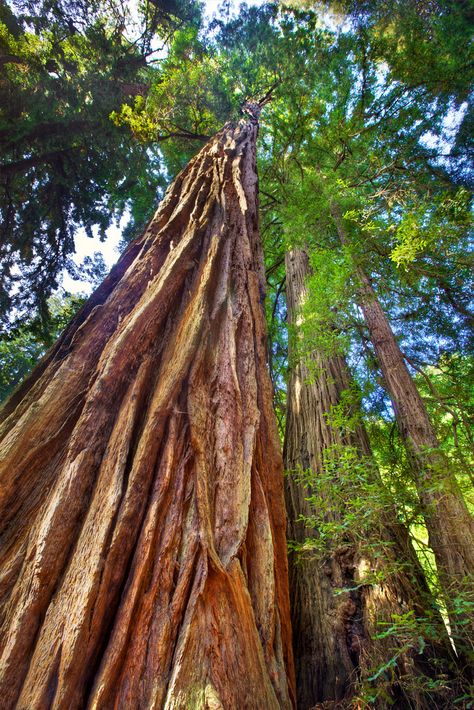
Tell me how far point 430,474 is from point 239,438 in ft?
4.45

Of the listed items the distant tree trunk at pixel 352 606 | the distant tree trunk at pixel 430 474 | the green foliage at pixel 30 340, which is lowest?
the distant tree trunk at pixel 352 606

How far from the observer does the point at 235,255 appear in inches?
106

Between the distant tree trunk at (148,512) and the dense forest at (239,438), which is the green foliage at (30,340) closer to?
the dense forest at (239,438)

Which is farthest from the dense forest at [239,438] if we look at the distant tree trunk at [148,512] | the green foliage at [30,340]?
the green foliage at [30,340]

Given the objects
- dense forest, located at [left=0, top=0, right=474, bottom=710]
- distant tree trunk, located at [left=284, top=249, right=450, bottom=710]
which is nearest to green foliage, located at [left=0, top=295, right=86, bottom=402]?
dense forest, located at [left=0, top=0, right=474, bottom=710]

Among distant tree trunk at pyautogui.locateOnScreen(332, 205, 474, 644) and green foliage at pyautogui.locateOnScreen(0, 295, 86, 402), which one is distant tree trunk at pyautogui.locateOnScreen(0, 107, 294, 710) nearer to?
distant tree trunk at pyautogui.locateOnScreen(332, 205, 474, 644)

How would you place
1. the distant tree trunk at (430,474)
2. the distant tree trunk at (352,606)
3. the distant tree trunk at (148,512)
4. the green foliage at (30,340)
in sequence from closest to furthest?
the distant tree trunk at (148,512)
the distant tree trunk at (352,606)
the distant tree trunk at (430,474)
the green foliage at (30,340)

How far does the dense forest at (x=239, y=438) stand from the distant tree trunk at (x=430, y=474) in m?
0.02

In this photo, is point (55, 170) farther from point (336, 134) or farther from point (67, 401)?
point (67, 401)

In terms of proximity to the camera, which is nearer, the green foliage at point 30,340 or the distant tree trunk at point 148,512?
the distant tree trunk at point 148,512

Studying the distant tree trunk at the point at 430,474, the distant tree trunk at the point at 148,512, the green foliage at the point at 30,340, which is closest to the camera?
the distant tree trunk at the point at 148,512

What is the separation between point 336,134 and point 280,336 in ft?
10.1

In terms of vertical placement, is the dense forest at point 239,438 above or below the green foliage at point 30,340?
below

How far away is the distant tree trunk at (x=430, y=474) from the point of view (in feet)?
6.40
